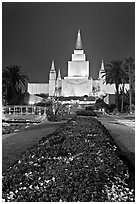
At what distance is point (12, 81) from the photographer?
104 feet

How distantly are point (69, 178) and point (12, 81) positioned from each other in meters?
29.7

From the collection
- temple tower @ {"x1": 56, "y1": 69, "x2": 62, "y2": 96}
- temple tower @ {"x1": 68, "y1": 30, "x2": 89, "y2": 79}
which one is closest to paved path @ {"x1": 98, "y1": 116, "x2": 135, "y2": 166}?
temple tower @ {"x1": 56, "y1": 69, "x2": 62, "y2": 96}

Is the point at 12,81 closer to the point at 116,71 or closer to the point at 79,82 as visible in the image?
the point at 116,71

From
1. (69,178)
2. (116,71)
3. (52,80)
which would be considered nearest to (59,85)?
(52,80)

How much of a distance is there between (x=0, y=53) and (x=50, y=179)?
5.12 ft

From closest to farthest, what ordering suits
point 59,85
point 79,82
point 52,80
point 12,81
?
point 12,81
point 79,82
point 59,85
point 52,80

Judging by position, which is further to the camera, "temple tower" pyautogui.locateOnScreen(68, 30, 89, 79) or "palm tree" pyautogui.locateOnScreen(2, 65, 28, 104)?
"temple tower" pyautogui.locateOnScreen(68, 30, 89, 79)

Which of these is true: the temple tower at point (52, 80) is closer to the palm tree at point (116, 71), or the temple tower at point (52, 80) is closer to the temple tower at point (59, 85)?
the temple tower at point (59, 85)

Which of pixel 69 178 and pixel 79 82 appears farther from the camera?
pixel 79 82

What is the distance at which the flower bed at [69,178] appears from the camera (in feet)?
8.34

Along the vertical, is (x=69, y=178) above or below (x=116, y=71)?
below

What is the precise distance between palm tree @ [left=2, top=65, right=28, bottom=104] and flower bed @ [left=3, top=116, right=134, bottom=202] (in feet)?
88.1

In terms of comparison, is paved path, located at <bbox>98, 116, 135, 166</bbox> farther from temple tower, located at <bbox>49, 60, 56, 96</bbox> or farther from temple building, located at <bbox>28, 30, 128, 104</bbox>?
temple tower, located at <bbox>49, 60, 56, 96</bbox>

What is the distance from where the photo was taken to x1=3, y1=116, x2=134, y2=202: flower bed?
254 centimetres
